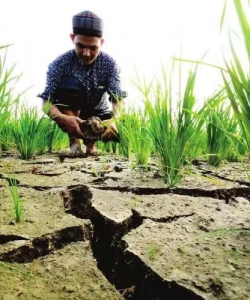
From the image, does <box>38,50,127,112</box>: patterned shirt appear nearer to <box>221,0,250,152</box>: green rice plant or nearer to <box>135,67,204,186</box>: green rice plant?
<box>135,67,204,186</box>: green rice plant

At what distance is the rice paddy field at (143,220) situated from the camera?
2.50ft

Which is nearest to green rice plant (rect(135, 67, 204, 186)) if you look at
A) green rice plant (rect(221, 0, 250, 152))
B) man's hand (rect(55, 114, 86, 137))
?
green rice plant (rect(221, 0, 250, 152))

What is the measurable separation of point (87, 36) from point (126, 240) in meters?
2.05

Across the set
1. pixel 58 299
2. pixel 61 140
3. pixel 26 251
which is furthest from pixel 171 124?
pixel 61 140

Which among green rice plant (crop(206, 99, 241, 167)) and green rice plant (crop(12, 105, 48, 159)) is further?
green rice plant (crop(12, 105, 48, 159))

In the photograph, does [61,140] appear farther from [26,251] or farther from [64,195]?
[26,251]

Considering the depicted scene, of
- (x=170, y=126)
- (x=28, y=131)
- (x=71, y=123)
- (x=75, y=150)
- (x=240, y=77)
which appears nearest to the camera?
(x=240, y=77)

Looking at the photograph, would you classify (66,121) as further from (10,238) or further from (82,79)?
(10,238)

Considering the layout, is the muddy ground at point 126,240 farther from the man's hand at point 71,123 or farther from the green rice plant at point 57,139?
the green rice plant at point 57,139

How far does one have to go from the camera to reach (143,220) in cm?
111

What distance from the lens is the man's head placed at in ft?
8.81

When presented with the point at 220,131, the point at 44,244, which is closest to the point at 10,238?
the point at 44,244

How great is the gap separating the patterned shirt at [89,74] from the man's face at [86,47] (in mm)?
115

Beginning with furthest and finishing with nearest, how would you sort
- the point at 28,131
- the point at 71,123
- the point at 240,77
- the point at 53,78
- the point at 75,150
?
1. the point at 53,78
2. the point at 75,150
3. the point at 71,123
4. the point at 28,131
5. the point at 240,77
